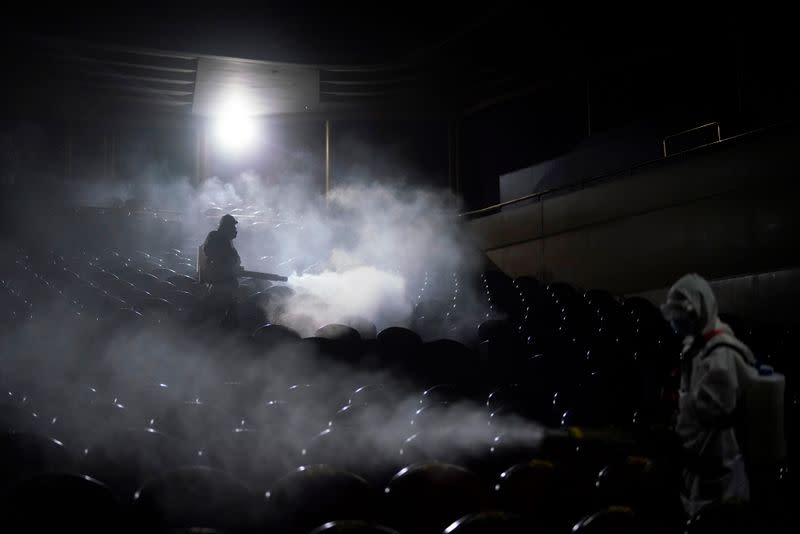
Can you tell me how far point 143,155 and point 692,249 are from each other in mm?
8556

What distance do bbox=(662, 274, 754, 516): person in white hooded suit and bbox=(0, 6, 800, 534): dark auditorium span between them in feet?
0.03

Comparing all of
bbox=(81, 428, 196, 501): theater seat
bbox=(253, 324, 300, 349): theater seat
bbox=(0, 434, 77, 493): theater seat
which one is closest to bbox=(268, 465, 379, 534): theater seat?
bbox=(81, 428, 196, 501): theater seat

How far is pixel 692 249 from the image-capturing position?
6355mm

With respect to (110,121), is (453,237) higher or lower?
lower

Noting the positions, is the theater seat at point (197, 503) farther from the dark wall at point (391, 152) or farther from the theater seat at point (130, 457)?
the dark wall at point (391, 152)

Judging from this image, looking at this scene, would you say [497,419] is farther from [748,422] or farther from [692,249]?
[692,249]

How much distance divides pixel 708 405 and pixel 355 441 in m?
1.24

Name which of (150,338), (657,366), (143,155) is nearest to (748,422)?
(657,366)

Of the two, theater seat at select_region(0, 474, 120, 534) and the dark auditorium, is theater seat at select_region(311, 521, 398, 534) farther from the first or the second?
theater seat at select_region(0, 474, 120, 534)

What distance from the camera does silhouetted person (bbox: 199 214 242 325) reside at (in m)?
4.90

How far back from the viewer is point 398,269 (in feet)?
27.4

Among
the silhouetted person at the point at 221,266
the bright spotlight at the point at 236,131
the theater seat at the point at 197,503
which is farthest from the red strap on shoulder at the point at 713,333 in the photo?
the bright spotlight at the point at 236,131

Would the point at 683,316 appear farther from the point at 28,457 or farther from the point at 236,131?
the point at 236,131

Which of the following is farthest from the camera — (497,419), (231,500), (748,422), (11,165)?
(11,165)
